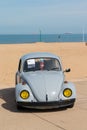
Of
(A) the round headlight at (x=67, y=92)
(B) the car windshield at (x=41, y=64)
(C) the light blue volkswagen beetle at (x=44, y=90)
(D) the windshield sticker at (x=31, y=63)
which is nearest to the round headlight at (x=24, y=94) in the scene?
(C) the light blue volkswagen beetle at (x=44, y=90)

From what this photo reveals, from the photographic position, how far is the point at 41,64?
11.7 m

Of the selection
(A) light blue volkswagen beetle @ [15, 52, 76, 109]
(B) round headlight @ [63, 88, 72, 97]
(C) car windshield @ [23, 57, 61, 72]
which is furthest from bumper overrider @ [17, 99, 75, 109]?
(C) car windshield @ [23, 57, 61, 72]

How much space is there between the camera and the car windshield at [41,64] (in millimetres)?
11664

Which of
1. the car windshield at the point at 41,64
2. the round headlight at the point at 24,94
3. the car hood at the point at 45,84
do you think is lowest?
the round headlight at the point at 24,94

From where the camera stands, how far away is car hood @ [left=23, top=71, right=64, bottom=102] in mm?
10156

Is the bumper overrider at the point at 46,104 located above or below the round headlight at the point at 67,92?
below

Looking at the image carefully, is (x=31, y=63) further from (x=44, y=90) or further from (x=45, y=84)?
(x=44, y=90)

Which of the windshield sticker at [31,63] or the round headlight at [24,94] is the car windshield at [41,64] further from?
the round headlight at [24,94]

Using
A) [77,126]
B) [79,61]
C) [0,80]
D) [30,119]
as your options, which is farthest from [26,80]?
[79,61]

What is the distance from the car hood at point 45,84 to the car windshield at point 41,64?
48 cm

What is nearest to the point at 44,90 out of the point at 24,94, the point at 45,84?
the point at 45,84

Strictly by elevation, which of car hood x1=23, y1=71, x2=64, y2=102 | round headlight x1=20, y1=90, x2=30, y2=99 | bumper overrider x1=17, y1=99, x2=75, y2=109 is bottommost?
bumper overrider x1=17, y1=99, x2=75, y2=109

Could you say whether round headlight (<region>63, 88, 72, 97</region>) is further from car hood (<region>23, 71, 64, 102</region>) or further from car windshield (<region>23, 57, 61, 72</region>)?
car windshield (<region>23, 57, 61, 72</region>)

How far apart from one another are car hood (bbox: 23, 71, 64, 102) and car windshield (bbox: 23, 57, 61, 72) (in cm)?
48
